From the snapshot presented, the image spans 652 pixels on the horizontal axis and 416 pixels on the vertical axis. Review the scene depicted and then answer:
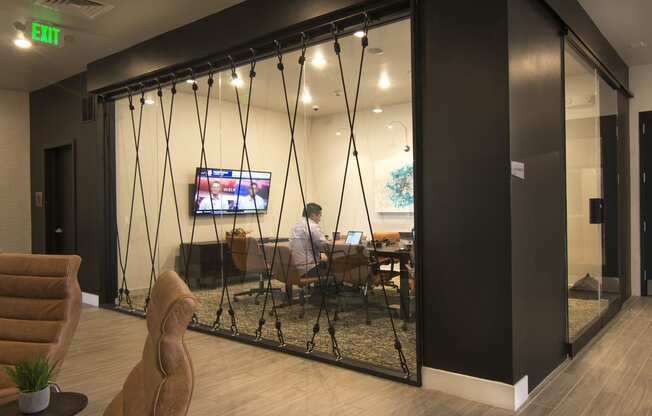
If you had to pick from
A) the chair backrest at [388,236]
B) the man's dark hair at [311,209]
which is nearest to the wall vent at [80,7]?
the man's dark hair at [311,209]

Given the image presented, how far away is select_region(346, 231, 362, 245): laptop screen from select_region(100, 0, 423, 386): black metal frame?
576mm

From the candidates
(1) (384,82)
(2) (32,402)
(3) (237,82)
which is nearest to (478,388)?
(1) (384,82)

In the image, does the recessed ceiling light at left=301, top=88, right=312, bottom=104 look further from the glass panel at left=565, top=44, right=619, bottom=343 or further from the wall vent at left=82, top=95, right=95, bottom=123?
the wall vent at left=82, top=95, right=95, bottom=123

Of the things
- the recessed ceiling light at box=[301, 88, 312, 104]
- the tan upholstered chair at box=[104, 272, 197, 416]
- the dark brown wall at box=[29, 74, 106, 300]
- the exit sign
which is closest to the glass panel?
the recessed ceiling light at box=[301, 88, 312, 104]

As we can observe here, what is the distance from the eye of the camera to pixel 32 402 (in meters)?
1.70

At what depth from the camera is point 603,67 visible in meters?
4.79

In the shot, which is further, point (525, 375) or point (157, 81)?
point (157, 81)

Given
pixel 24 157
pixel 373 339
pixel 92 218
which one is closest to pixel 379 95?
pixel 373 339

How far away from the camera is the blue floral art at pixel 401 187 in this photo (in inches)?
129

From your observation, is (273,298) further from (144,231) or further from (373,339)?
(144,231)

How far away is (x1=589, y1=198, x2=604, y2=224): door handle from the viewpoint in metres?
4.38

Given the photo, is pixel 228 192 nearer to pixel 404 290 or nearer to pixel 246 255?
pixel 246 255

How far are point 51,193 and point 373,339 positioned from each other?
18.1ft

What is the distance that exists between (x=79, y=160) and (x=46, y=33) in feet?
6.08
